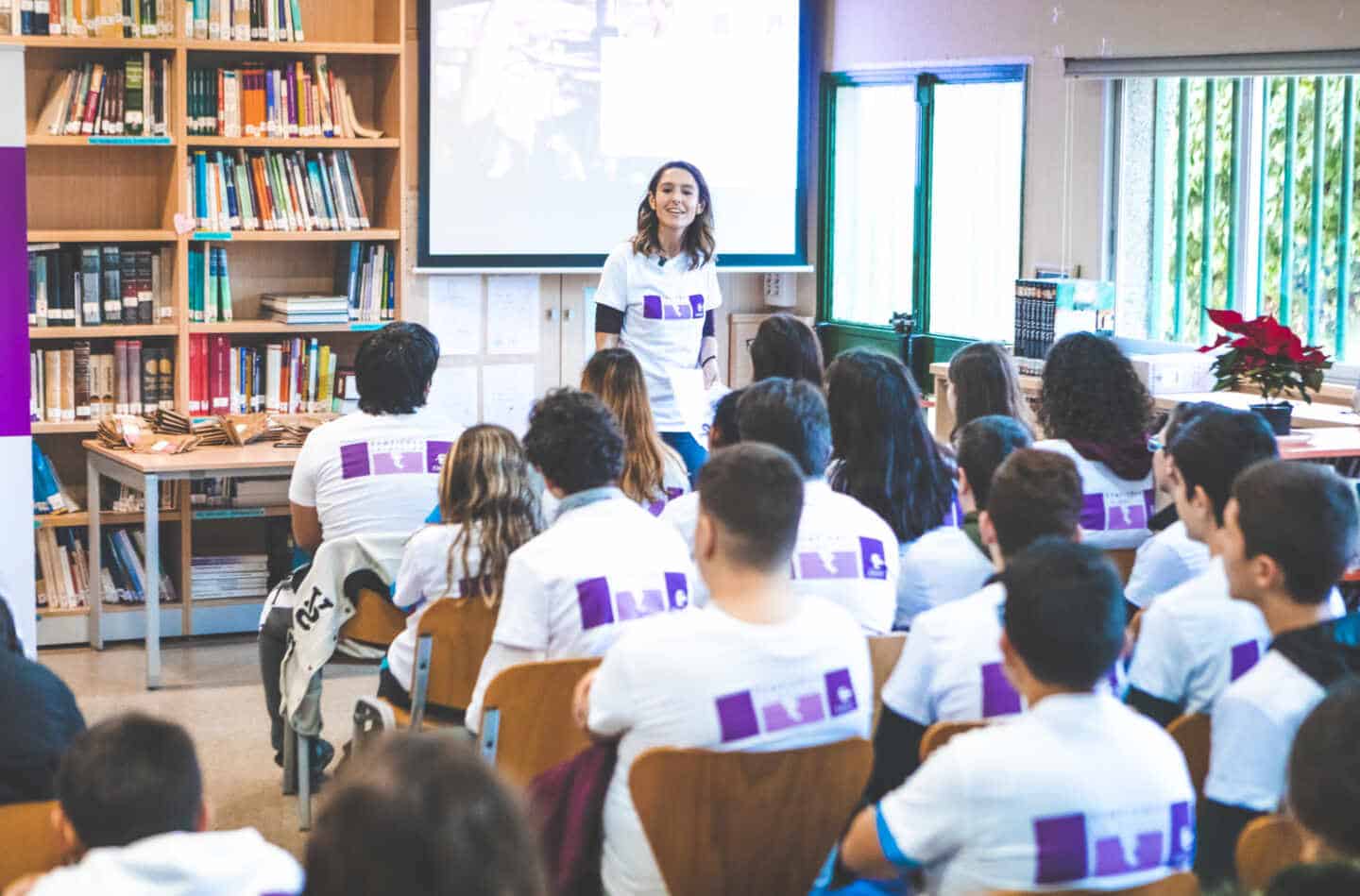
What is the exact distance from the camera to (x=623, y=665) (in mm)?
2365

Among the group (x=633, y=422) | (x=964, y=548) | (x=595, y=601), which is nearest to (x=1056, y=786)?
(x=595, y=601)

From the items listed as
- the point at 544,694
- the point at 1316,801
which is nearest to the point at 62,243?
the point at 544,694

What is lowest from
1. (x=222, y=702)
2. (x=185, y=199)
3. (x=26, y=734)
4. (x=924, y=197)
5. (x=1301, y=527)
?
(x=222, y=702)

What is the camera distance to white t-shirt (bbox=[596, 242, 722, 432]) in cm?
522

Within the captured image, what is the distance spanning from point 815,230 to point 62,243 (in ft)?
11.3

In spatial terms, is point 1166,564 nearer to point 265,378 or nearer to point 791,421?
point 791,421

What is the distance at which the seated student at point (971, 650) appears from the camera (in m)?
2.50

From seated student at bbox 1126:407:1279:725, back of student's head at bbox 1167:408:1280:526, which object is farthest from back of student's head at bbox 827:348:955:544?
seated student at bbox 1126:407:1279:725

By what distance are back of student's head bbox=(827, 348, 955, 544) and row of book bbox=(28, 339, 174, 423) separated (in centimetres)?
314

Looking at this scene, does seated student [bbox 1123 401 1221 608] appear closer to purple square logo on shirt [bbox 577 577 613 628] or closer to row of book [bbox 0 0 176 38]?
purple square logo on shirt [bbox 577 577 613 628]

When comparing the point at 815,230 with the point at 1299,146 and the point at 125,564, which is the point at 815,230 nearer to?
the point at 1299,146

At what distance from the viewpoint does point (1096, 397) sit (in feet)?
12.8

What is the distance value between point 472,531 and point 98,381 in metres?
3.17

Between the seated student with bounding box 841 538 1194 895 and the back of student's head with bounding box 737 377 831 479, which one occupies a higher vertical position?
the back of student's head with bounding box 737 377 831 479
